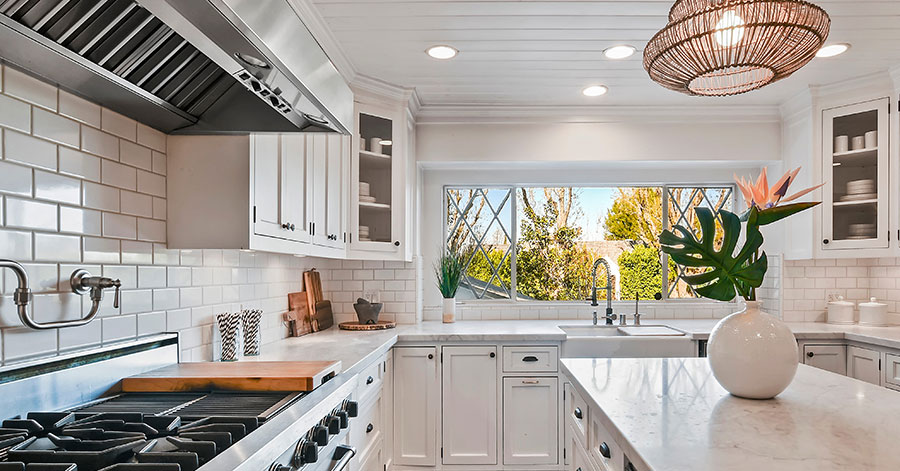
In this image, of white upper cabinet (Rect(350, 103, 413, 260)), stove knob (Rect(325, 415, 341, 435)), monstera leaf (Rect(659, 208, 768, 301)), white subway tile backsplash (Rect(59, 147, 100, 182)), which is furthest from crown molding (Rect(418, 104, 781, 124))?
stove knob (Rect(325, 415, 341, 435))

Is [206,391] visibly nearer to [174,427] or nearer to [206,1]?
[174,427]

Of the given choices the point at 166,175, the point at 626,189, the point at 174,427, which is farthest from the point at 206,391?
the point at 626,189

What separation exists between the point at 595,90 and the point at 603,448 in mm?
2485

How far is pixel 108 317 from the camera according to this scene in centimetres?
172

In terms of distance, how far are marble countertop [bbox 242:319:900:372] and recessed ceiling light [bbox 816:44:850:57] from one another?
4.97 feet

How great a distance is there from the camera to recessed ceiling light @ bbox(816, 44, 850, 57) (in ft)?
9.59

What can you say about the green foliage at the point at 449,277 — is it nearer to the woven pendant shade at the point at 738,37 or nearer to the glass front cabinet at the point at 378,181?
the glass front cabinet at the point at 378,181

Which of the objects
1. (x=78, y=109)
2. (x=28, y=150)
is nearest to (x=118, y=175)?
(x=78, y=109)

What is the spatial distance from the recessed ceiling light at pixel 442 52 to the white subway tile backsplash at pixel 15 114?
1.87 metres

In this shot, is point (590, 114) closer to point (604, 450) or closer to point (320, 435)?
point (604, 450)

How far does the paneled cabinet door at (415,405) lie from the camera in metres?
3.45

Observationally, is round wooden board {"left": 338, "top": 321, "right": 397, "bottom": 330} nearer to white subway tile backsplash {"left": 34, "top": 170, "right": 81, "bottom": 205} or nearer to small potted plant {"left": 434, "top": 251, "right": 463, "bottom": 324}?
small potted plant {"left": 434, "top": 251, "right": 463, "bottom": 324}

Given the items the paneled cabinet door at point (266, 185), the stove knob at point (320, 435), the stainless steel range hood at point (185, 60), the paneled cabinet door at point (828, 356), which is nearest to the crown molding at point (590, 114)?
the paneled cabinet door at point (828, 356)

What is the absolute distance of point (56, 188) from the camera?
1.54 meters
